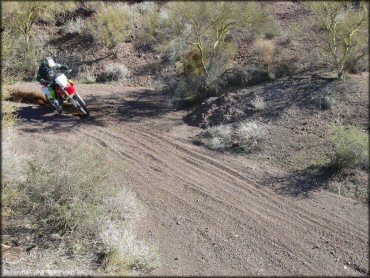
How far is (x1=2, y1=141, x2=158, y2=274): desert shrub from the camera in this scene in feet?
22.4

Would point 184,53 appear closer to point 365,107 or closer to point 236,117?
point 236,117

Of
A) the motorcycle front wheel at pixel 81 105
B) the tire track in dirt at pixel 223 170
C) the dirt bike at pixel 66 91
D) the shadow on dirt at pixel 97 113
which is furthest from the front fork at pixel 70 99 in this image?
the tire track in dirt at pixel 223 170

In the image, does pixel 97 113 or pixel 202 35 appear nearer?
pixel 97 113

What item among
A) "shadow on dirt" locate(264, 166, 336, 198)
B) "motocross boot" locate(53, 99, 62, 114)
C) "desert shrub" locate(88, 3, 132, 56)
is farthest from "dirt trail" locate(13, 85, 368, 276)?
"desert shrub" locate(88, 3, 132, 56)

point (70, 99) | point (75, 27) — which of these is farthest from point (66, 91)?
point (75, 27)

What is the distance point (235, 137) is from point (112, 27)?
11136 millimetres

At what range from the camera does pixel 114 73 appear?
17062 millimetres

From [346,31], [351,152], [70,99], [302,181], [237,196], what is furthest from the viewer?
[346,31]

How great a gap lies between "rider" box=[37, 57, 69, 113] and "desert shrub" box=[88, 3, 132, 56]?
24.4 ft

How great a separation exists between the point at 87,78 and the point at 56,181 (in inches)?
431

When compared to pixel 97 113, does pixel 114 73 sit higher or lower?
higher

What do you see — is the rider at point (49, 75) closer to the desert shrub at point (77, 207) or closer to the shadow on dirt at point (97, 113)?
the shadow on dirt at point (97, 113)

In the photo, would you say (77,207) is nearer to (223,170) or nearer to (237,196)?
(237,196)

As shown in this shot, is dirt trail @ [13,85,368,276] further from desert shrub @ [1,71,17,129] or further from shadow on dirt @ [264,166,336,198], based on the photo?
desert shrub @ [1,71,17,129]
